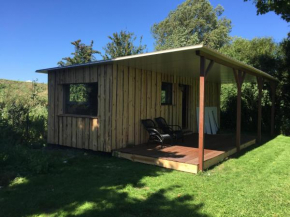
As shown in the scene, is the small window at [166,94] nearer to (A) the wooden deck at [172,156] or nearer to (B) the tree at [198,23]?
(A) the wooden deck at [172,156]

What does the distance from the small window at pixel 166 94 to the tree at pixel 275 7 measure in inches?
191

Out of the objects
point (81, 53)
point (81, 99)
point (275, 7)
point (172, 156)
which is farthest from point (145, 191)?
point (81, 53)

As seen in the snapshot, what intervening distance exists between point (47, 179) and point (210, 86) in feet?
29.5

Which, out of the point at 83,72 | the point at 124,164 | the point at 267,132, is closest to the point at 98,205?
the point at 124,164

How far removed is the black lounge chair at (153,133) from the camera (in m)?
6.25

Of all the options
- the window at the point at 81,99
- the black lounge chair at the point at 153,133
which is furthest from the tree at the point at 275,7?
the window at the point at 81,99

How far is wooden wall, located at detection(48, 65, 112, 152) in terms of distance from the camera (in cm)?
589

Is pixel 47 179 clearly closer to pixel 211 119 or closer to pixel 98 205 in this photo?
pixel 98 205

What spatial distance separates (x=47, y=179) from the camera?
13.5 feet

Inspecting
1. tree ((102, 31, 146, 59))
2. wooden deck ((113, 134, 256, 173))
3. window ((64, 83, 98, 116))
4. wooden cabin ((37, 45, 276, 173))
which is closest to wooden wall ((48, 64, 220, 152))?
wooden cabin ((37, 45, 276, 173))

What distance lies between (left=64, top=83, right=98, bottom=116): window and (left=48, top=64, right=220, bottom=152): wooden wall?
0.53ft

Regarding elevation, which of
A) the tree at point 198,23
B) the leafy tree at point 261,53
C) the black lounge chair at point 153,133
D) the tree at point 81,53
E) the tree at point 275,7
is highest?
the tree at point 198,23

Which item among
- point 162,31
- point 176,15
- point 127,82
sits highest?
point 176,15

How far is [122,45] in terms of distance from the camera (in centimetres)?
2269
